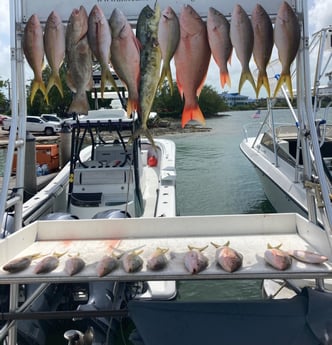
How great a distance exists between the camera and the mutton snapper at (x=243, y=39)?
7.88ft

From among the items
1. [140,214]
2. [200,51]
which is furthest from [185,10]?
[140,214]

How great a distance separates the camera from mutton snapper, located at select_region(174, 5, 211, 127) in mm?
2389

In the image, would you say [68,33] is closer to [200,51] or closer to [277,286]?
[200,51]

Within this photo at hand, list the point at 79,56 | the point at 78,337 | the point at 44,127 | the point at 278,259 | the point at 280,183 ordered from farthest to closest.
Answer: the point at 44,127, the point at 280,183, the point at 78,337, the point at 79,56, the point at 278,259

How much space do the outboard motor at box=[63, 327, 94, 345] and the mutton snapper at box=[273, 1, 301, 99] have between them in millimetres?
2163

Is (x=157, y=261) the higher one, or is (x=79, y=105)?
(x=79, y=105)

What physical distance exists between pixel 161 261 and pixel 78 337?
1.30 m

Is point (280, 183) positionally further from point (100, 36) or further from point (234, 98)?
point (100, 36)

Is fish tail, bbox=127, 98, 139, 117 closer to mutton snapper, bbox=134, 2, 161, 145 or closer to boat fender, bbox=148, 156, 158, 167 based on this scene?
mutton snapper, bbox=134, 2, 161, 145

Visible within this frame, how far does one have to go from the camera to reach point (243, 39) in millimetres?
2410

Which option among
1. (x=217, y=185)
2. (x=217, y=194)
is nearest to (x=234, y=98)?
(x=217, y=194)

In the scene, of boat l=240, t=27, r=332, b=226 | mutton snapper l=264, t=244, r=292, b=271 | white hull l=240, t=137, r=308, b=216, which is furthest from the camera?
white hull l=240, t=137, r=308, b=216

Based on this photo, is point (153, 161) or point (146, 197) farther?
point (153, 161)

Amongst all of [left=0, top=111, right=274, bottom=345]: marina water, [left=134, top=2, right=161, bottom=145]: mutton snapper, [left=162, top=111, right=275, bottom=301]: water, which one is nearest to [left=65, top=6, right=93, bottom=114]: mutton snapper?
[left=134, top=2, right=161, bottom=145]: mutton snapper
